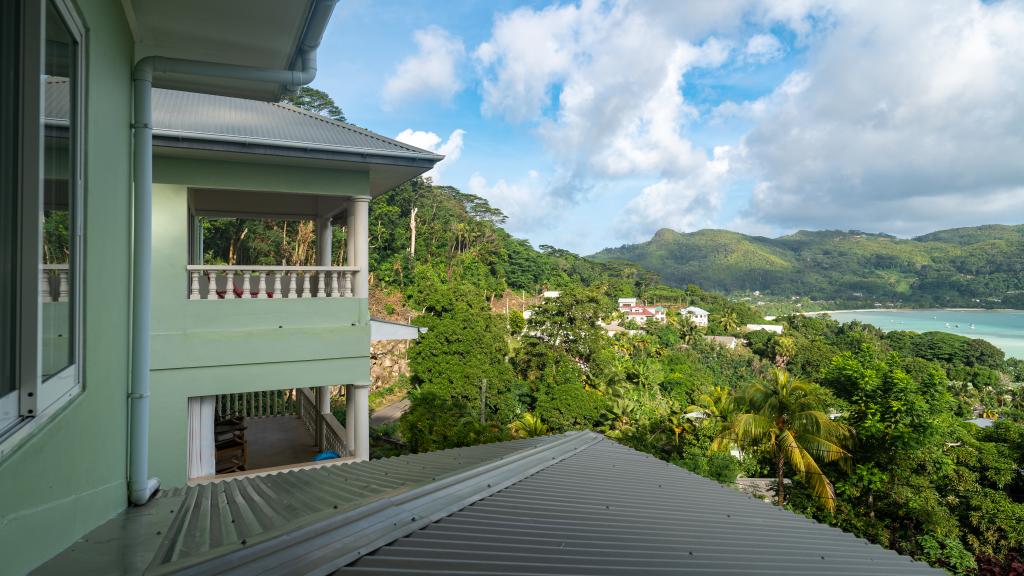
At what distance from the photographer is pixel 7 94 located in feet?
4.71

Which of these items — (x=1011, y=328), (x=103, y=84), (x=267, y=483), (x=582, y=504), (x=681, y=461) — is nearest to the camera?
(x=103, y=84)

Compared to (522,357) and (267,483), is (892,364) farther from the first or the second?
(267,483)

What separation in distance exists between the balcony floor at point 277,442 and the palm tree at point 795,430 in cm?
1114

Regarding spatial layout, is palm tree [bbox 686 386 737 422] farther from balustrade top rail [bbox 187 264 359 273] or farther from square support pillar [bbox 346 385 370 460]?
balustrade top rail [bbox 187 264 359 273]

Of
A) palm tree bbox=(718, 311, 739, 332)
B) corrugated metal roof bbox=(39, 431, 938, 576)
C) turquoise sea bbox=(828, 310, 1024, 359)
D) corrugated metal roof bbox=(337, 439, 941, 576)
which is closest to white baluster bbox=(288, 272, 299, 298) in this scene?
corrugated metal roof bbox=(39, 431, 938, 576)

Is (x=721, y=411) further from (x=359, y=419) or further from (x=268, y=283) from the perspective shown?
(x=268, y=283)

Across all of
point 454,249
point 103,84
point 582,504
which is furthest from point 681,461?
point 454,249

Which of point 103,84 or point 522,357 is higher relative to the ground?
point 103,84

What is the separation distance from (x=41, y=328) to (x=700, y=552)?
2.78 m

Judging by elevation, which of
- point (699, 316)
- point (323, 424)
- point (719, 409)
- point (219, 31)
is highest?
point (219, 31)

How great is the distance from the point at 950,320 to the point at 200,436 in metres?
164

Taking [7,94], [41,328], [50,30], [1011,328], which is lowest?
[1011,328]

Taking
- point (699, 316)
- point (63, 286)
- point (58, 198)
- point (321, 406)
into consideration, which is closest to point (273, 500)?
point (63, 286)

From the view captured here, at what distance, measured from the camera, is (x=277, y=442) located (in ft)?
29.8
